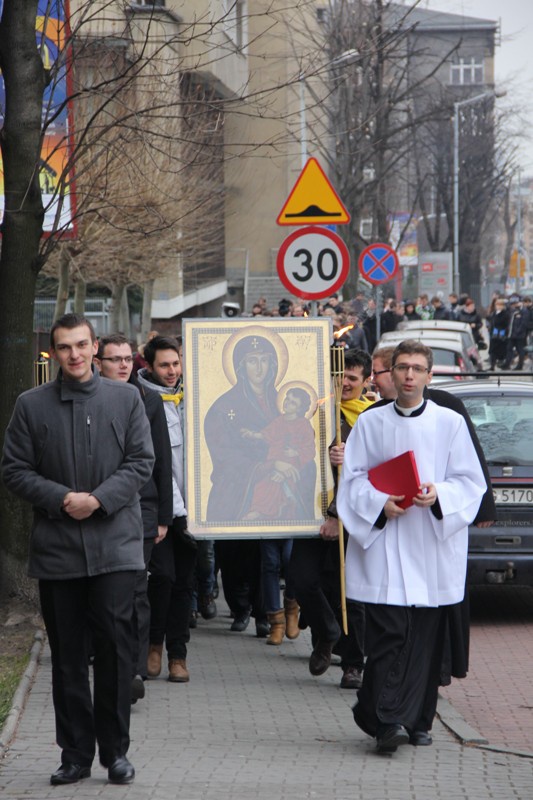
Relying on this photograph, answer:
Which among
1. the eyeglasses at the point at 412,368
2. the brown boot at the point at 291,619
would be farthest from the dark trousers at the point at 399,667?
the brown boot at the point at 291,619

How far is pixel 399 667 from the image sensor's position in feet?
22.2

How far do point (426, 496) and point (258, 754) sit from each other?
4.71 feet

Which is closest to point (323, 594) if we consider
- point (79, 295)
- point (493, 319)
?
point (79, 295)

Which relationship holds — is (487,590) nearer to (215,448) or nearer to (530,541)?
(530,541)

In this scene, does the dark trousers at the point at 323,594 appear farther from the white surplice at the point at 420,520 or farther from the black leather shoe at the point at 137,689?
the white surplice at the point at 420,520

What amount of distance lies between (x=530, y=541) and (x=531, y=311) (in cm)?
2863

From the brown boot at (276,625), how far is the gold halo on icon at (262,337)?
1.99 m

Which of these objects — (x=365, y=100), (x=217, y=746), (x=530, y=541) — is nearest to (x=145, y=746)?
(x=217, y=746)

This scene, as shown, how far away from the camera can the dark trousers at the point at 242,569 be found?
396 inches

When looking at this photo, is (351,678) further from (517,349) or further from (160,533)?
(517,349)

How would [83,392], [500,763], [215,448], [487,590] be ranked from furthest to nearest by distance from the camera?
1. [487,590]
2. [215,448]
3. [500,763]
4. [83,392]

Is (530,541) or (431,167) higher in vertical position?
(431,167)

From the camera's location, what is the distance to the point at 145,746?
6.88m

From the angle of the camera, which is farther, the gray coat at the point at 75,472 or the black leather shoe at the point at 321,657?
the black leather shoe at the point at 321,657
